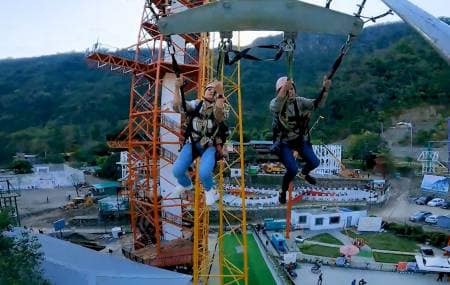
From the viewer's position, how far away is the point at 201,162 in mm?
5766

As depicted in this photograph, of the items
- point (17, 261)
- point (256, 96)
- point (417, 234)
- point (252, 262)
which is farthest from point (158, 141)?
point (256, 96)

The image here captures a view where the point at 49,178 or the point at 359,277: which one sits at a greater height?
the point at 49,178

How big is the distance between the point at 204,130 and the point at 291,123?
3.68 feet

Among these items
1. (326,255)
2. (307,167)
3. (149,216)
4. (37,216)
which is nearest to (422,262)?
(326,255)

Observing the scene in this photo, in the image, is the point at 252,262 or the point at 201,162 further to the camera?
the point at 252,262

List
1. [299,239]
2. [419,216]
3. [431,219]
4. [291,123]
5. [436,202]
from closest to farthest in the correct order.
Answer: [291,123] → [299,239] → [431,219] → [419,216] → [436,202]

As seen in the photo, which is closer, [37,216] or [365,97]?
[37,216]

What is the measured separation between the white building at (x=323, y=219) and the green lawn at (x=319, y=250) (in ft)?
9.87

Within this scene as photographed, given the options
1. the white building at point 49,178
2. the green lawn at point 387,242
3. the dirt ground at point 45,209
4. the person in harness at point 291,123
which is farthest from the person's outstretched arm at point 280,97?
the white building at point 49,178

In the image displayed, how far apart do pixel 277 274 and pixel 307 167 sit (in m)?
11.5

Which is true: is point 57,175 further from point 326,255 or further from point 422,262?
point 422,262

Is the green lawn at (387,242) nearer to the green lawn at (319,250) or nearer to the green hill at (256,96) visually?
the green lawn at (319,250)

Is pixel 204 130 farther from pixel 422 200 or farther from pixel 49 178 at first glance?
pixel 49 178

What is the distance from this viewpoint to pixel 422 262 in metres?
18.2
